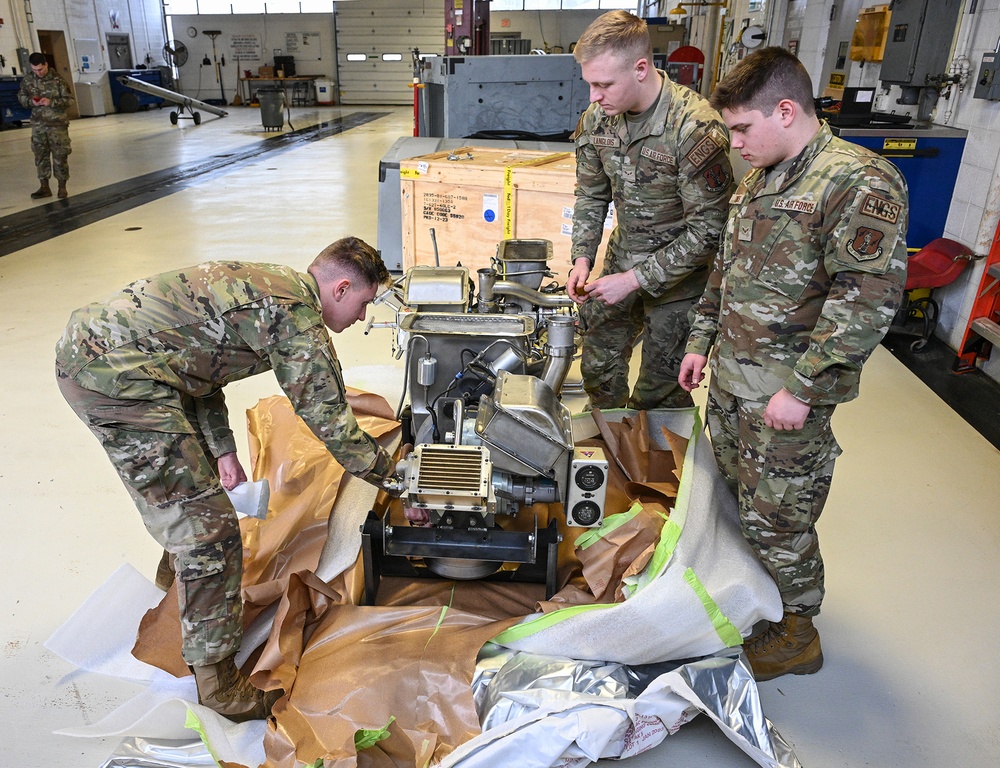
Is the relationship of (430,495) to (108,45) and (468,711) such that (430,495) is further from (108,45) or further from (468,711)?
(108,45)

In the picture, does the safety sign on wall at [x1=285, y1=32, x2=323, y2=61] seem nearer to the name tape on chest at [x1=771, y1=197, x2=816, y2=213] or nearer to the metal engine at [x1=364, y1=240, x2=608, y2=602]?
the metal engine at [x1=364, y1=240, x2=608, y2=602]

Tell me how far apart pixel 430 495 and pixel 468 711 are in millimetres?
542

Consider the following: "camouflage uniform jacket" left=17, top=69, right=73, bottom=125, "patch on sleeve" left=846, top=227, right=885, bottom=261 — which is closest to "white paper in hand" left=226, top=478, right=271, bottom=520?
"patch on sleeve" left=846, top=227, right=885, bottom=261

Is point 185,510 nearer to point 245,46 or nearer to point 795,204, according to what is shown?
point 795,204

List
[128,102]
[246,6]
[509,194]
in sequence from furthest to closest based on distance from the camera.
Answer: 1. [246,6]
2. [128,102]
3. [509,194]

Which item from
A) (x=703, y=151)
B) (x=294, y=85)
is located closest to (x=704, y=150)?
(x=703, y=151)

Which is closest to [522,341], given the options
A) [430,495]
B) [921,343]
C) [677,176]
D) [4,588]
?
[430,495]

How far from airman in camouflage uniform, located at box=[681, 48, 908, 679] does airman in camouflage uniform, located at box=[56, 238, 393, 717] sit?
1.00 meters

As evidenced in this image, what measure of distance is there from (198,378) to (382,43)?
21.2 m

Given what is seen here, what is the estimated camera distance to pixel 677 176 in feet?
8.34

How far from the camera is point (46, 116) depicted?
814 centimetres

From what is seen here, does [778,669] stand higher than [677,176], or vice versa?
[677,176]

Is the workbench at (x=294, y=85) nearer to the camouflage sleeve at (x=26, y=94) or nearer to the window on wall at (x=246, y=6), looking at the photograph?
the window on wall at (x=246, y=6)

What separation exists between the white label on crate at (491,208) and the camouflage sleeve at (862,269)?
10.0 feet
